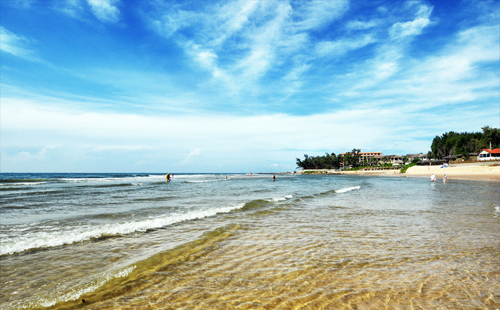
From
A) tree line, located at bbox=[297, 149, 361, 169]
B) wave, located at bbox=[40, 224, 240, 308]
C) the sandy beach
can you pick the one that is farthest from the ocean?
tree line, located at bbox=[297, 149, 361, 169]

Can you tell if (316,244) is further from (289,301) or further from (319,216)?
(319,216)

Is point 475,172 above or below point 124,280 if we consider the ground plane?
below

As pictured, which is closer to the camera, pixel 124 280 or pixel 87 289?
pixel 87 289

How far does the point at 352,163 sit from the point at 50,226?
168175 millimetres

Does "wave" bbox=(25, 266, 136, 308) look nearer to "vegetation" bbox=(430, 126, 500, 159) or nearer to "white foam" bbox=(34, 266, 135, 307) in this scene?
"white foam" bbox=(34, 266, 135, 307)

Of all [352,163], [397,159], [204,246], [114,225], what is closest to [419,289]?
[204,246]

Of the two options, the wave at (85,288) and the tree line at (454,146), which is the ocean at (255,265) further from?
the tree line at (454,146)

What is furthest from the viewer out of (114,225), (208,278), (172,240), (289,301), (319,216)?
(319,216)

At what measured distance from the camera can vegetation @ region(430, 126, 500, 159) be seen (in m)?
101

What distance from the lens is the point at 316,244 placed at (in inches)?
282

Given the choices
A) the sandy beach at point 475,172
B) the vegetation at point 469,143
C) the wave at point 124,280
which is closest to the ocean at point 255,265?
the wave at point 124,280

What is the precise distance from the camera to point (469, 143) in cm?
11375

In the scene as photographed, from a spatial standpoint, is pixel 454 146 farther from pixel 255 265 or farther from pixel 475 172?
pixel 255 265

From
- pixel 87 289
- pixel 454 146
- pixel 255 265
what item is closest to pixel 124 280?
pixel 87 289
